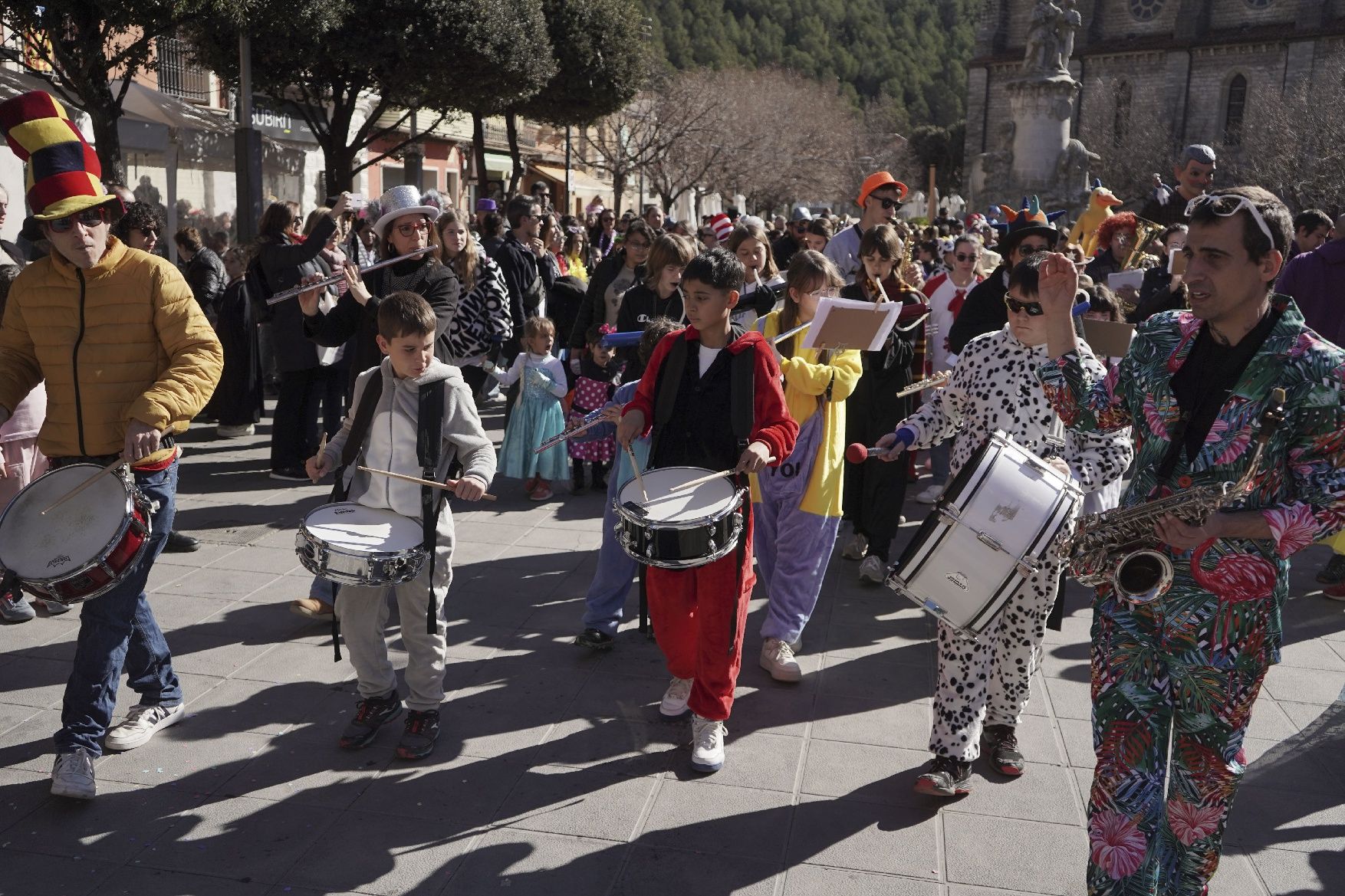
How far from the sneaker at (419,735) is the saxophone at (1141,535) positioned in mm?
2473

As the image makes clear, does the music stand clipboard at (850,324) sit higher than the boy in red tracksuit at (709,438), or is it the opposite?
the music stand clipboard at (850,324)

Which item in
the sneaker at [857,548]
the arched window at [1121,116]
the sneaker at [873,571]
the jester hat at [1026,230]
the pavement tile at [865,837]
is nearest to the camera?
Result: the pavement tile at [865,837]

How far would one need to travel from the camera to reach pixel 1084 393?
10.5 feet

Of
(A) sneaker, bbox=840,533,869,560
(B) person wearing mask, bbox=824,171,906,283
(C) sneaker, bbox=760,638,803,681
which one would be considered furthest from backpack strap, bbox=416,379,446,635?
(B) person wearing mask, bbox=824,171,906,283

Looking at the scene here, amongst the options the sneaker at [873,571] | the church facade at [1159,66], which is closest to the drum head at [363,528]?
the sneaker at [873,571]

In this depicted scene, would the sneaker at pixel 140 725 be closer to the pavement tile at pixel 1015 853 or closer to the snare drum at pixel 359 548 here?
the snare drum at pixel 359 548

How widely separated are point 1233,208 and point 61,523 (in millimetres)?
3603

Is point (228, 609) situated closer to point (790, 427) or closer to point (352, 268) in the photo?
point (352, 268)

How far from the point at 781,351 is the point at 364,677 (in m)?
2.49

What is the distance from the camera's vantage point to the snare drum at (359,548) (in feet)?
12.7

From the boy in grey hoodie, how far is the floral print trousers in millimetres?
2238

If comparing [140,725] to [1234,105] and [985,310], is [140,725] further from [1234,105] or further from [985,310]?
[1234,105]

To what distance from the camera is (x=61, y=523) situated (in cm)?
379

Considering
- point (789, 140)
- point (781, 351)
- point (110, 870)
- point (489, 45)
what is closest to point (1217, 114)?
point (789, 140)
